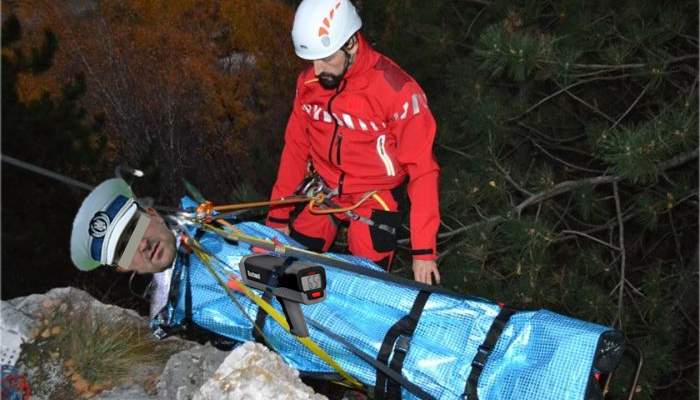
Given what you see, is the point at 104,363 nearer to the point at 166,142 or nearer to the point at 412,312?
the point at 412,312

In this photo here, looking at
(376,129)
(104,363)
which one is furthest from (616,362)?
(104,363)

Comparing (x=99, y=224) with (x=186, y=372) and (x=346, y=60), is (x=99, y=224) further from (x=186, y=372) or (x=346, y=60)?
(x=346, y=60)

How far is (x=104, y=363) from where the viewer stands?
8.16 ft

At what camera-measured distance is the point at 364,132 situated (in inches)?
95.3

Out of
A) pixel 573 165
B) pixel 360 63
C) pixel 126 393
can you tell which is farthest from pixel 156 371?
pixel 573 165

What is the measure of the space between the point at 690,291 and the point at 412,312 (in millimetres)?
2393

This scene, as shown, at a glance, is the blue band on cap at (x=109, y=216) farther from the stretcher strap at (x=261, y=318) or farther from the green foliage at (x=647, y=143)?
the green foliage at (x=647, y=143)

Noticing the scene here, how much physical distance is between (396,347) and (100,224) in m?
0.95

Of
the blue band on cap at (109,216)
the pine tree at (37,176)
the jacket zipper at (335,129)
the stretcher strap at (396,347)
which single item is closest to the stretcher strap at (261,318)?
the stretcher strap at (396,347)

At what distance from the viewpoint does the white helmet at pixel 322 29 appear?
2.29 metres

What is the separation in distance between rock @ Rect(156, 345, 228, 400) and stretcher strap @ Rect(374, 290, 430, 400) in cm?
64

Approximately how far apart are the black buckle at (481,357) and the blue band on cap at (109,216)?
1135 millimetres

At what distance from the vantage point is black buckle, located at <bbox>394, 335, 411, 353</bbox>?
1968mm

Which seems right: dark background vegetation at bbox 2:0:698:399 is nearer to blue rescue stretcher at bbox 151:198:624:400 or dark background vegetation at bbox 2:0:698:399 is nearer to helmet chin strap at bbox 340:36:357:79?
helmet chin strap at bbox 340:36:357:79
